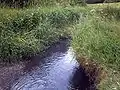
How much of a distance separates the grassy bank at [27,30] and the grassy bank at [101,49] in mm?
1304

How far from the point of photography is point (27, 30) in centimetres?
755

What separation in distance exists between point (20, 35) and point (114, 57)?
9.35ft

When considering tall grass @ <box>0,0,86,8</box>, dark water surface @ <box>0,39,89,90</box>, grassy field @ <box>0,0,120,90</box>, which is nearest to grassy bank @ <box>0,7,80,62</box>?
grassy field @ <box>0,0,120,90</box>

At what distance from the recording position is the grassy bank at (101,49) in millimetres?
4906

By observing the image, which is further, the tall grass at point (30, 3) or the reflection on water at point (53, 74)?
the tall grass at point (30, 3)

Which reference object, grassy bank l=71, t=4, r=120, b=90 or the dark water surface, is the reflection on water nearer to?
the dark water surface

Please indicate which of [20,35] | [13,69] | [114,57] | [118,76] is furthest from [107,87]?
[20,35]

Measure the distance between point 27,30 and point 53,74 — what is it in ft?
5.56

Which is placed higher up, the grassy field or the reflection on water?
the grassy field

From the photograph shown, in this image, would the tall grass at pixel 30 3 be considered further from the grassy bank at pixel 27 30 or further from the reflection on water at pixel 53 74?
the reflection on water at pixel 53 74

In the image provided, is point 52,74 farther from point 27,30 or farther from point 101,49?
point 27,30

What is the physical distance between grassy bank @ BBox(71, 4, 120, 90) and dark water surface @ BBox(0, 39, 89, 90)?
1.07 ft

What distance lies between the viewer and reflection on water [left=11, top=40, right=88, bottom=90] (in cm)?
574

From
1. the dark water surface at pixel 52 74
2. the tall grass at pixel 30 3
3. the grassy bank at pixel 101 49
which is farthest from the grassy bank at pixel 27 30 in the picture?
the grassy bank at pixel 101 49
